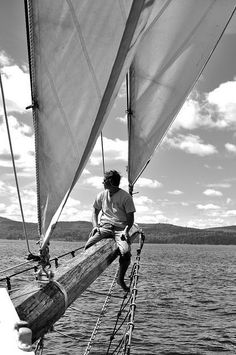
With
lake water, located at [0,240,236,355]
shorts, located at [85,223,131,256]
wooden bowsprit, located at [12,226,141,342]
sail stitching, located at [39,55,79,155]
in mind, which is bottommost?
lake water, located at [0,240,236,355]

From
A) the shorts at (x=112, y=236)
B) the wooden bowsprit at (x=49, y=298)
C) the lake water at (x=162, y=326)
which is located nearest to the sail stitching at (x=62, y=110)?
the wooden bowsprit at (x=49, y=298)

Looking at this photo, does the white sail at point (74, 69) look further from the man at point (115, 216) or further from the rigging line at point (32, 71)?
the man at point (115, 216)

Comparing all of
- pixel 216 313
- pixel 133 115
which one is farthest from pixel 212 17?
pixel 216 313

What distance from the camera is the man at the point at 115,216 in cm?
831

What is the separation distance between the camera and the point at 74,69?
3926mm

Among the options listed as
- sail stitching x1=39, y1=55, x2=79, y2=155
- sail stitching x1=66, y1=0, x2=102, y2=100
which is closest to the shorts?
sail stitching x1=39, y1=55, x2=79, y2=155

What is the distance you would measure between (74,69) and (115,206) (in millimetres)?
4908

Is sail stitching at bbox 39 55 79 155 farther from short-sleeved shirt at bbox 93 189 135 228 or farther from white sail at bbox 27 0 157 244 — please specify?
short-sleeved shirt at bbox 93 189 135 228

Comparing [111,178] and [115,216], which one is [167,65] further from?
[115,216]

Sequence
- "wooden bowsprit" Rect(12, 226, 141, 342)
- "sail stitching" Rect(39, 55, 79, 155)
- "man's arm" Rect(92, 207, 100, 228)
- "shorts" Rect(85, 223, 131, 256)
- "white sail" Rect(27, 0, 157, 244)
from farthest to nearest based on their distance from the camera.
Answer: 1. "man's arm" Rect(92, 207, 100, 228)
2. "shorts" Rect(85, 223, 131, 256)
3. "sail stitching" Rect(39, 55, 79, 155)
4. "white sail" Rect(27, 0, 157, 244)
5. "wooden bowsprit" Rect(12, 226, 141, 342)

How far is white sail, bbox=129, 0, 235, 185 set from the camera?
29.1 feet

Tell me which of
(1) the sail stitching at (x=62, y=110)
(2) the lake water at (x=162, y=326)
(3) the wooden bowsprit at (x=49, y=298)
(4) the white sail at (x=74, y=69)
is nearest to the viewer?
(3) the wooden bowsprit at (x=49, y=298)

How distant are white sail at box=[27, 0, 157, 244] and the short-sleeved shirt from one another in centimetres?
426

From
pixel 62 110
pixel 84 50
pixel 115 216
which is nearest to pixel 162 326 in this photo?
pixel 115 216
